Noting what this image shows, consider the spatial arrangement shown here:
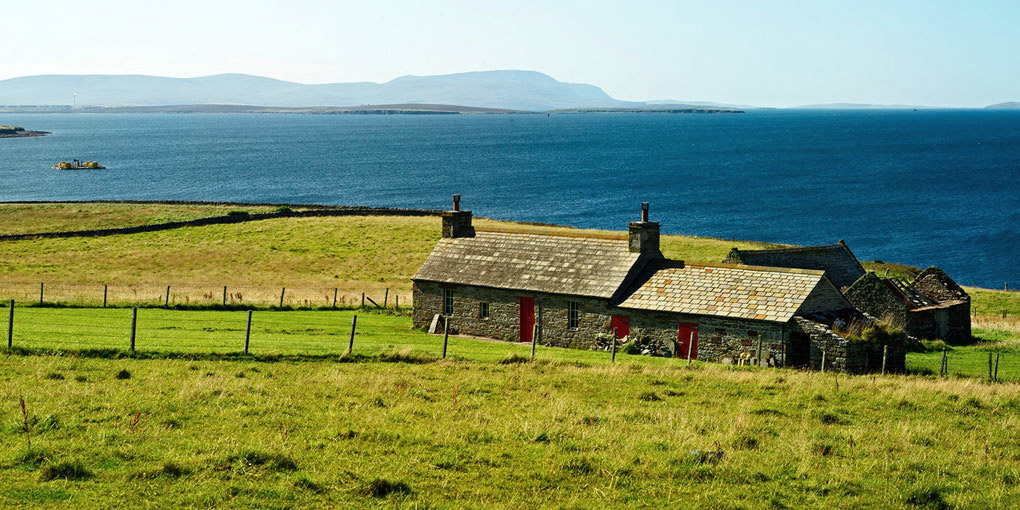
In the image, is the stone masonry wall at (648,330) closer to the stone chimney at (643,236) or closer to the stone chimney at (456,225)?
the stone chimney at (643,236)

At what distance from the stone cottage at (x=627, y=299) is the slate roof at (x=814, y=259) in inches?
243

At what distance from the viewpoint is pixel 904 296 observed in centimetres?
3712

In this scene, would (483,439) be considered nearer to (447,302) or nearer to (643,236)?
(643,236)

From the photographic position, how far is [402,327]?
37656 millimetres

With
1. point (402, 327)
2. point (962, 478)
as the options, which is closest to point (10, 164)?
point (402, 327)

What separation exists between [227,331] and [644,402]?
16.8 m

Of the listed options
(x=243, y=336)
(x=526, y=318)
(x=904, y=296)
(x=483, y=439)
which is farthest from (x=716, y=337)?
(x=483, y=439)

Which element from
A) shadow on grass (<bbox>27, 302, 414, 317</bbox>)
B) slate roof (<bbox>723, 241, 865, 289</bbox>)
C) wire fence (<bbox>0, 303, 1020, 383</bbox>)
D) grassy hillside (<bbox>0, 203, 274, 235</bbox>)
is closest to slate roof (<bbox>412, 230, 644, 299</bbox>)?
wire fence (<bbox>0, 303, 1020, 383</bbox>)

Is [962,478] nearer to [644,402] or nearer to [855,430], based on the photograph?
[855,430]

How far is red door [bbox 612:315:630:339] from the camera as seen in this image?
33.2 meters

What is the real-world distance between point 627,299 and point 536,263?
4.63 meters

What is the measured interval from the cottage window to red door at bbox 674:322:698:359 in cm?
967

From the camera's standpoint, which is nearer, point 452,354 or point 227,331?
point 452,354

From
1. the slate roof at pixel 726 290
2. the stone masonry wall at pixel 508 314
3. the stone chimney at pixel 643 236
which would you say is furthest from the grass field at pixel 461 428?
the stone chimney at pixel 643 236
